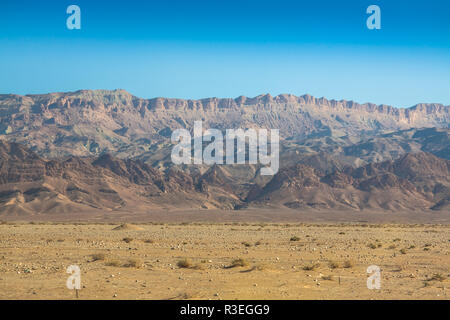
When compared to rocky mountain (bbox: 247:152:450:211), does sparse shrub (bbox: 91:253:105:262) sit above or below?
above

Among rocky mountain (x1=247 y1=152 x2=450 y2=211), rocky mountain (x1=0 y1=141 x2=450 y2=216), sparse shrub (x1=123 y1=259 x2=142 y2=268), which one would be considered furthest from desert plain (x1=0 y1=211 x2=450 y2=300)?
rocky mountain (x1=247 y1=152 x2=450 y2=211)

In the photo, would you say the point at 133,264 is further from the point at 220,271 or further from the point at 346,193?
the point at 346,193

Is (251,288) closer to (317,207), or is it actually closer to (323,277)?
(323,277)

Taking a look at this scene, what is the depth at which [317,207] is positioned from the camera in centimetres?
17062

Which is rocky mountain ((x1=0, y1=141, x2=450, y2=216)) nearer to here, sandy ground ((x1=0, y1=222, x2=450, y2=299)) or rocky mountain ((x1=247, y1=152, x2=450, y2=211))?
rocky mountain ((x1=247, y1=152, x2=450, y2=211))

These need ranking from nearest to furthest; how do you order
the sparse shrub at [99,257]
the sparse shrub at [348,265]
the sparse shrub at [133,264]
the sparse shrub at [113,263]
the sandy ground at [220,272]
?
the sandy ground at [220,272], the sparse shrub at [133,264], the sparse shrub at [113,263], the sparse shrub at [348,265], the sparse shrub at [99,257]

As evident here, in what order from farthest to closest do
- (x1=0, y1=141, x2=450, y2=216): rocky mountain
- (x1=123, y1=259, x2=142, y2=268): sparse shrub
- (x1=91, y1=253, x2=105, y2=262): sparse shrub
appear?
(x1=0, y1=141, x2=450, y2=216): rocky mountain
(x1=91, y1=253, x2=105, y2=262): sparse shrub
(x1=123, y1=259, x2=142, y2=268): sparse shrub

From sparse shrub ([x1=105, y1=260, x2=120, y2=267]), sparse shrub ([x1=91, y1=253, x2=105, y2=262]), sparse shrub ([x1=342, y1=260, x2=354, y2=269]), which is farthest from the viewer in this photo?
sparse shrub ([x1=91, y1=253, x2=105, y2=262])

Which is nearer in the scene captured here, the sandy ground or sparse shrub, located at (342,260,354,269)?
the sandy ground

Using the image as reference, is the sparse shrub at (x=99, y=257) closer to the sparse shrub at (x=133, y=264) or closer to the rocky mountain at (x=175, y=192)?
the sparse shrub at (x=133, y=264)

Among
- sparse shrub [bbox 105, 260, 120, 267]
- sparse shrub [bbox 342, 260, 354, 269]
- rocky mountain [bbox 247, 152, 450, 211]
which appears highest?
sparse shrub [bbox 105, 260, 120, 267]

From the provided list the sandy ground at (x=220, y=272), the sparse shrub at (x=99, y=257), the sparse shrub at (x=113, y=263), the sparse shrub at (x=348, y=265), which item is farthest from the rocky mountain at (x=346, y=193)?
the sparse shrub at (x=113, y=263)
